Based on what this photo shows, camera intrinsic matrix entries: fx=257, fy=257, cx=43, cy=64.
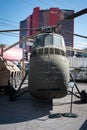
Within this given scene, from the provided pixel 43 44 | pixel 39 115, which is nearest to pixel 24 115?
pixel 39 115

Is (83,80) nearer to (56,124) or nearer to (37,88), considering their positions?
(37,88)

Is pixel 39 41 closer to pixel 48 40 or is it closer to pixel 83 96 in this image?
pixel 48 40

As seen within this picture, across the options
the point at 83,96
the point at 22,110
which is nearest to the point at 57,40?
the point at 83,96

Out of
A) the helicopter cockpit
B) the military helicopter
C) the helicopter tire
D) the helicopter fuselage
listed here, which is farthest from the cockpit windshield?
the helicopter tire

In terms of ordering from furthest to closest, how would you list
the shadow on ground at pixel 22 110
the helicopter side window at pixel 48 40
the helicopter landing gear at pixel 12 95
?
the helicopter landing gear at pixel 12 95 < the helicopter side window at pixel 48 40 < the shadow on ground at pixel 22 110

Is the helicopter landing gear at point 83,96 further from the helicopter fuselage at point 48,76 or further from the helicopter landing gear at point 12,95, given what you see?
the helicopter landing gear at point 12,95

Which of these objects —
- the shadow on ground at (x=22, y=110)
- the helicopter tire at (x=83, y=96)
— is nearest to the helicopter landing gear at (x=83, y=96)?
the helicopter tire at (x=83, y=96)

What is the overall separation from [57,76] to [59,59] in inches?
32.4

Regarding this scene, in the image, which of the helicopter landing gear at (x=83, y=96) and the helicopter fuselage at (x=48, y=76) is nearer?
the helicopter fuselage at (x=48, y=76)

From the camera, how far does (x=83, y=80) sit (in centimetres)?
2461

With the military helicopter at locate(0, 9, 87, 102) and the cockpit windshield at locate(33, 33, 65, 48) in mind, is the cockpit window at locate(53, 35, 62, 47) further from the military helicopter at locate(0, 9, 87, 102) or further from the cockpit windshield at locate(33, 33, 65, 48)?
the military helicopter at locate(0, 9, 87, 102)

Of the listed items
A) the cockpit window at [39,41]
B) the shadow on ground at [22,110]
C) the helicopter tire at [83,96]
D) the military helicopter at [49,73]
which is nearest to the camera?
the shadow on ground at [22,110]

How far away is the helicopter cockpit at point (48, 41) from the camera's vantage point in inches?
420

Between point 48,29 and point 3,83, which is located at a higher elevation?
point 48,29
